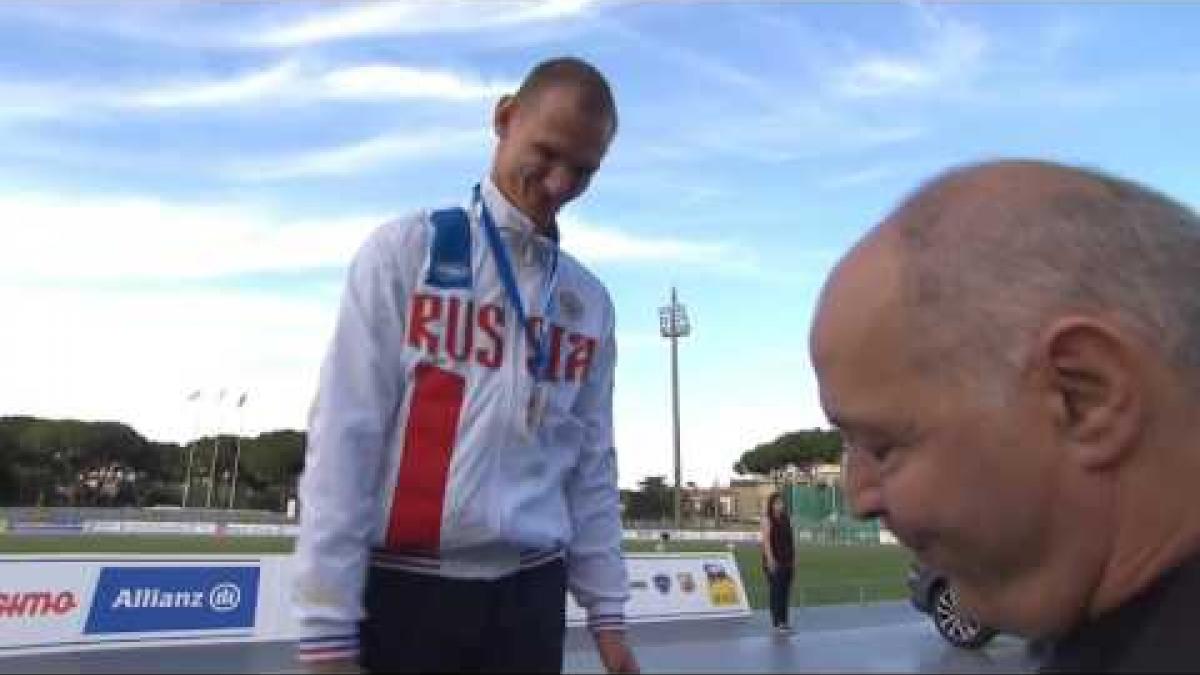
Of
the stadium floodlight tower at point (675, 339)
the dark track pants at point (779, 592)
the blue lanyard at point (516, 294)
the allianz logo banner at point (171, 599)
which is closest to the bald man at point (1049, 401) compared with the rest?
the blue lanyard at point (516, 294)

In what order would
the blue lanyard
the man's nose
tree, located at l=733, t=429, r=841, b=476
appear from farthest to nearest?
tree, located at l=733, t=429, r=841, b=476, the blue lanyard, the man's nose

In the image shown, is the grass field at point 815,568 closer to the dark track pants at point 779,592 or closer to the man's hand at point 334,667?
the dark track pants at point 779,592

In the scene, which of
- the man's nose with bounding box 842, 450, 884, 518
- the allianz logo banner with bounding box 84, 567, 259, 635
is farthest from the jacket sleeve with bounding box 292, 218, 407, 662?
the allianz logo banner with bounding box 84, 567, 259, 635

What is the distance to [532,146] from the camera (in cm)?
254

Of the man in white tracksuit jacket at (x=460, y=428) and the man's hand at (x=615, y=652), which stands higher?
the man in white tracksuit jacket at (x=460, y=428)

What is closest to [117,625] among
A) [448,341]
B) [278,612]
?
[278,612]

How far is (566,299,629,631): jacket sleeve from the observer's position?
9.07ft

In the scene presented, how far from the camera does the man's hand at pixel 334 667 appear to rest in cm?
213

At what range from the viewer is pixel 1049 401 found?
89 centimetres

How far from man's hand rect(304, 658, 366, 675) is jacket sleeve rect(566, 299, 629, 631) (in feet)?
2.27

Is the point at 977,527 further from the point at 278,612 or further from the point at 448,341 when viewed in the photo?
the point at 278,612

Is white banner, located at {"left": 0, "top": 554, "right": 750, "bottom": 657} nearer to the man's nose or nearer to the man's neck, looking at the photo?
the man's neck

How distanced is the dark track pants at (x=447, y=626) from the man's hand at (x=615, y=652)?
0.29m

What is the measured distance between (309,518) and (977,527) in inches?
60.4
